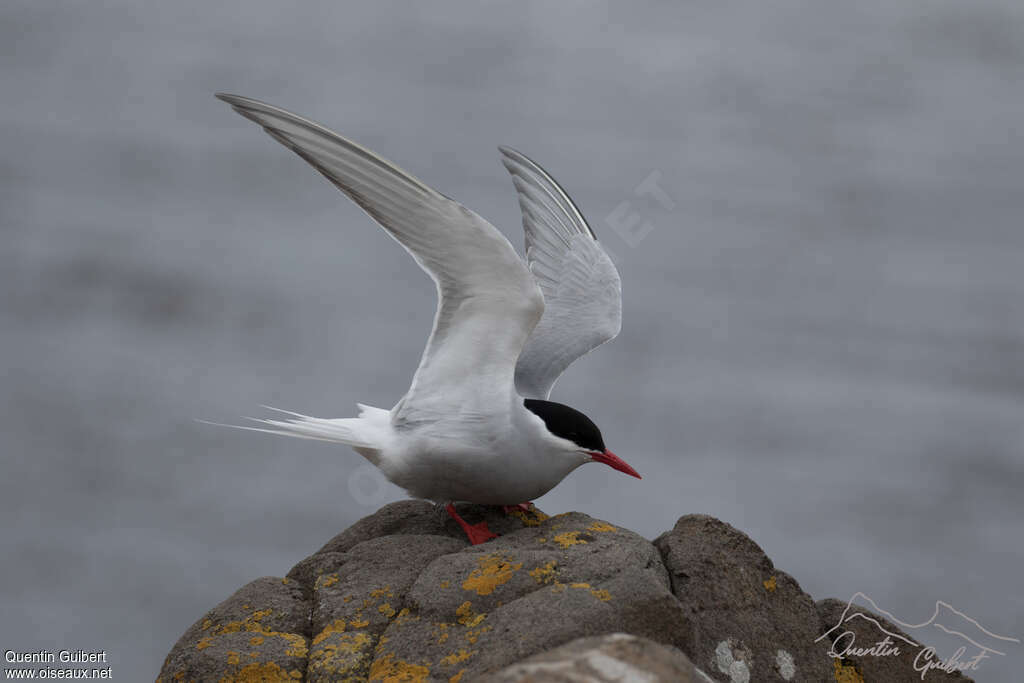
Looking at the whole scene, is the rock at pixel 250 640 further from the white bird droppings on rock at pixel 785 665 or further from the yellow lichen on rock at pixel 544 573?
the white bird droppings on rock at pixel 785 665

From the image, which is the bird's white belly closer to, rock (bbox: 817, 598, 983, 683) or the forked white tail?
the forked white tail

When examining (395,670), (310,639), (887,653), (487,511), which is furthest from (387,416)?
(887,653)

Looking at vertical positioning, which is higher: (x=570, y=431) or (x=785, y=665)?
(x=570, y=431)

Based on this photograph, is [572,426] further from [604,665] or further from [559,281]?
[604,665]

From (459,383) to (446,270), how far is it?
59 cm

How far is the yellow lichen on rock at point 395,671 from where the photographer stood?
12.9 ft

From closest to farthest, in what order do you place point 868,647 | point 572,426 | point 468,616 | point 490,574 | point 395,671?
point 395,671
point 468,616
point 490,574
point 868,647
point 572,426

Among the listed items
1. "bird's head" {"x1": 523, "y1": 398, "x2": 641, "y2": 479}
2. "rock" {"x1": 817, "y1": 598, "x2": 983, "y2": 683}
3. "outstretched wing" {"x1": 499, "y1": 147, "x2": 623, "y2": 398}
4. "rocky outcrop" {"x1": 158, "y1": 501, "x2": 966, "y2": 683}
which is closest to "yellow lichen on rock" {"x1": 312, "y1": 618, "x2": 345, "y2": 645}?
"rocky outcrop" {"x1": 158, "y1": 501, "x2": 966, "y2": 683}

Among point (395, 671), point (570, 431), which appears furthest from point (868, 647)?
point (395, 671)

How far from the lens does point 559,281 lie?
265 inches

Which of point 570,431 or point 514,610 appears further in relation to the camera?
point 570,431

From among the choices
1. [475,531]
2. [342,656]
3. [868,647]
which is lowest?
[342,656]

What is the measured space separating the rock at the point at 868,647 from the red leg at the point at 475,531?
1.47 meters

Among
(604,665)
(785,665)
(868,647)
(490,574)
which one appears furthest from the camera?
(868,647)
